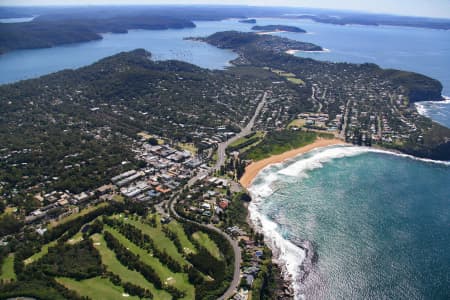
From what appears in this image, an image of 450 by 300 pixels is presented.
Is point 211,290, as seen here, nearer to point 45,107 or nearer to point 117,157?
point 117,157

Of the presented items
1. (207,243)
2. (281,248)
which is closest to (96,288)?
(207,243)

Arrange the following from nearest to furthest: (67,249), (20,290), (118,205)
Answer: (20,290) < (67,249) < (118,205)

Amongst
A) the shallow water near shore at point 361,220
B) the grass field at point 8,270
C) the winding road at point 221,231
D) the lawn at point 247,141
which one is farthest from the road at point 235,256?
the lawn at point 247,141

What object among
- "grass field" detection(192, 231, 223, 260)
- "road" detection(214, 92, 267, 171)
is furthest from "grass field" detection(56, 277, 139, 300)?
"road" detection(214, 92, 267, 171)

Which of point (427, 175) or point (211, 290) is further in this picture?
point (427, 175)

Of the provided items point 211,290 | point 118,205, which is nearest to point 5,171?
point 118,205

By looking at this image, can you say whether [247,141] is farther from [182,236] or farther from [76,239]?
[76,239]
